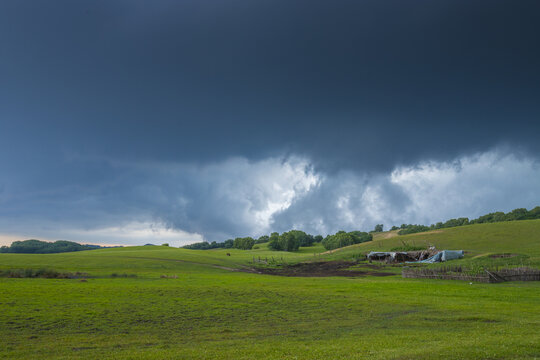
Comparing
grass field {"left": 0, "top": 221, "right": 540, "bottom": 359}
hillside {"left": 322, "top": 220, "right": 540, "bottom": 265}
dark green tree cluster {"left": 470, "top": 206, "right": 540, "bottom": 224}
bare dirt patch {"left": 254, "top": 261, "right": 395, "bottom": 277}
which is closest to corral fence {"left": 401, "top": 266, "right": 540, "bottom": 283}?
grass field {"left": 0, "top": 221, "right": 540, "bottom": 359}

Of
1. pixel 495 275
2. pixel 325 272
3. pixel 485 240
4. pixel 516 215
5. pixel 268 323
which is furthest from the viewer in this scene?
pixel 516 215

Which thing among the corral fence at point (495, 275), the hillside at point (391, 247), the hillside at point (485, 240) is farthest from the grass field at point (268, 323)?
the hillside at point (485, 240)

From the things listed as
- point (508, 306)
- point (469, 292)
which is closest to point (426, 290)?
point (469, 292)

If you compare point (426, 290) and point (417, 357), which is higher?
point (417, 357)

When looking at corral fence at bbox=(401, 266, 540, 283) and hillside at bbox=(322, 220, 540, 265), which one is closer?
corral fence at bbox=(401, 266, 540, 283)

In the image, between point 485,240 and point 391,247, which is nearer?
point 485,240

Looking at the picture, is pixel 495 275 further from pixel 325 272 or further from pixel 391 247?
pixel 391 247

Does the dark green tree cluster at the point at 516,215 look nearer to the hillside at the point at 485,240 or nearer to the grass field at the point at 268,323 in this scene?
the hillside at the point at 485,240

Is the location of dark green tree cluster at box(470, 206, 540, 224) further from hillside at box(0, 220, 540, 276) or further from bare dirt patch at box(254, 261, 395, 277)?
bare dirt patch at box(254, 261, 395, 277)

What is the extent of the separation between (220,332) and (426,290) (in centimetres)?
2559

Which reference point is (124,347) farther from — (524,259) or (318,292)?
(524,259)

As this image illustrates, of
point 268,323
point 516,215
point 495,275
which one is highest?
point 516,215

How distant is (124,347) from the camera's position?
15.3 metres

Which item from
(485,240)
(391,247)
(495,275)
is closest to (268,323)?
(495,275)
